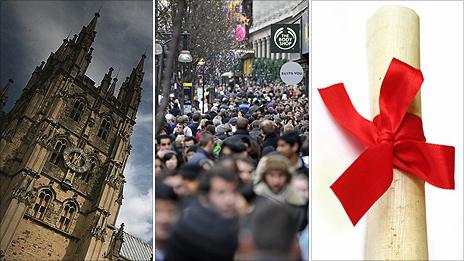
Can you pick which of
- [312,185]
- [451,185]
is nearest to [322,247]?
[312,185]

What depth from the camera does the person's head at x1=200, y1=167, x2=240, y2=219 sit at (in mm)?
637

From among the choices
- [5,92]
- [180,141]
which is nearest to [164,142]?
[180,141]

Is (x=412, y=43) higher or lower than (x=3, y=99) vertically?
higher

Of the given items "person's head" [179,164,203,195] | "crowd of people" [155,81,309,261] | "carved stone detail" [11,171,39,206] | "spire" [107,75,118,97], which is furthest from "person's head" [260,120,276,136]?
"carved stone detail" [11,171,39,206]

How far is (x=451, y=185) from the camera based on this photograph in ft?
2.24

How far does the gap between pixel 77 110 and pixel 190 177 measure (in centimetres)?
19

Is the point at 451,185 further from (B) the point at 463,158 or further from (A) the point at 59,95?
(A) the point at 59,95

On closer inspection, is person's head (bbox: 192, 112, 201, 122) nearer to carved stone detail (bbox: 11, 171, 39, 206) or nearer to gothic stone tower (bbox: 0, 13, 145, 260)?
gothic stone tower (bbox: 0, 13, 145, 260)

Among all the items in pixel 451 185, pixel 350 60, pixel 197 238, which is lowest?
pixel 197 238

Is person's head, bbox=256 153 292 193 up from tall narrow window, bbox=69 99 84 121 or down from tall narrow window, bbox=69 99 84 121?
down

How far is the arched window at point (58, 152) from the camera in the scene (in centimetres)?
71

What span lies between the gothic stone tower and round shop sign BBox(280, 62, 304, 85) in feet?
0.63

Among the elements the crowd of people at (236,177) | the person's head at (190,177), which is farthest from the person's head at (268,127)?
the person's head at (190,177)

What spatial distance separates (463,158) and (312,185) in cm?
21
